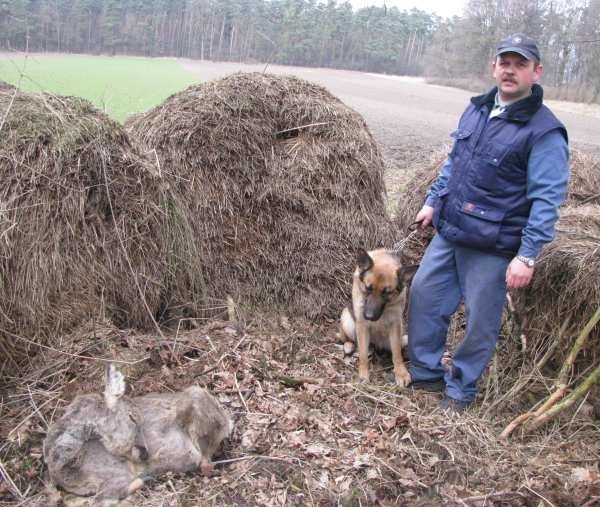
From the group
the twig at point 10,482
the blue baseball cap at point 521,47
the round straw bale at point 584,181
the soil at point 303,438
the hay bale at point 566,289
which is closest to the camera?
the twig at point 10,482

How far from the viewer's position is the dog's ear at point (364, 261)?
427 centimetres

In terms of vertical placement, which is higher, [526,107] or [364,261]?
[526,107]

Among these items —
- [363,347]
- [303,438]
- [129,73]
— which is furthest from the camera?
[129,73]

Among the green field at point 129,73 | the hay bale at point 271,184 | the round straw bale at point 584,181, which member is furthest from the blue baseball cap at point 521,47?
the green field at point 129,73

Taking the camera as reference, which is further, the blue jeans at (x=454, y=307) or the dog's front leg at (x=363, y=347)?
the dog's front leg at (x=363, y=347)

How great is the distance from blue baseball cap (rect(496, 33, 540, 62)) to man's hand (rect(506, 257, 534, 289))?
134 centimetres

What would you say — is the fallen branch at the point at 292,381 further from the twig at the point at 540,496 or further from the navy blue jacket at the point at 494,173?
the twig at the point at 540,496

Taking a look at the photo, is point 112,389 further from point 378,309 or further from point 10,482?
point 378,309

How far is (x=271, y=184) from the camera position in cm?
551

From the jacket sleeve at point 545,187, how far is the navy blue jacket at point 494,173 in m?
0.06

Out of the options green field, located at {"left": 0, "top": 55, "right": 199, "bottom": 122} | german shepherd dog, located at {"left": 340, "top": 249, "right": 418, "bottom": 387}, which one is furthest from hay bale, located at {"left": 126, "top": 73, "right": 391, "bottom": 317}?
green field, located at {"left": 0, "top": 55, "right": 199, "bottom": 122}

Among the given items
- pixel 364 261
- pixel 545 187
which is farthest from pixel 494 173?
pixel 364 261

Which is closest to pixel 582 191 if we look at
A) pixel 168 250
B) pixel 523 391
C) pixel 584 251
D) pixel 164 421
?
pixel 584 251

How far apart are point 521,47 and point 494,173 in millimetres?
829
